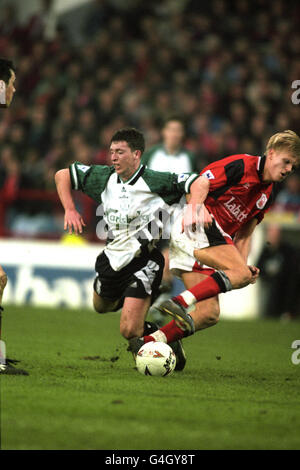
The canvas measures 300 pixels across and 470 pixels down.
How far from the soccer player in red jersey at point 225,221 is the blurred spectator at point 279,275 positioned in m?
5.38

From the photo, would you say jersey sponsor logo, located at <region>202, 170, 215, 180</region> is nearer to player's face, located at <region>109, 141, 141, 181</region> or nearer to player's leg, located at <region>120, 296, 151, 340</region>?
player's face, located at <region>109, 141, 141, 181</region>

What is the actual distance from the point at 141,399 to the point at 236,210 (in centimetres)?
224

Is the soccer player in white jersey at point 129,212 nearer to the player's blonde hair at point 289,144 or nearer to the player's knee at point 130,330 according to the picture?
the player's knee at point 130,330

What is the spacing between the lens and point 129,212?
21.5 ft

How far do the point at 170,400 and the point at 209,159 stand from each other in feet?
26.9

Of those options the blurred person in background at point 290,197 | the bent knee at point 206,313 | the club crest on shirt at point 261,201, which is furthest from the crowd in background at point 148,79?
the bent knee at point 206,313

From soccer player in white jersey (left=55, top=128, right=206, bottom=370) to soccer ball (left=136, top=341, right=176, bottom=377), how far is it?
0.53 m

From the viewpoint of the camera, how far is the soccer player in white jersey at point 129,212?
645 centimetres

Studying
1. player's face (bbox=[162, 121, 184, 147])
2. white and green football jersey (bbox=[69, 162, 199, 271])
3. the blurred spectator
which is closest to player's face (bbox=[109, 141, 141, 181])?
white and green football jersey (bbox=[69, 162, 199, 271])

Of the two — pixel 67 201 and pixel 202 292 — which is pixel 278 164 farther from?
pixel 67 201

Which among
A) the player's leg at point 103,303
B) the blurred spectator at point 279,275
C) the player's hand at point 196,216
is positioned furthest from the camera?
the blurred spectator at point 279,275

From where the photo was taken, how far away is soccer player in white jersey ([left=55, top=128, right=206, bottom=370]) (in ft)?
21.2

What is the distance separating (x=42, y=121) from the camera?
1510cm

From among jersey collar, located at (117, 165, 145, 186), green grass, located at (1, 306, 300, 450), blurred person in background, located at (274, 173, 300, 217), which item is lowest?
green grass, located at (1, 306, 300, 450)
